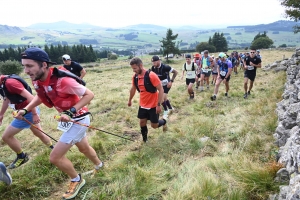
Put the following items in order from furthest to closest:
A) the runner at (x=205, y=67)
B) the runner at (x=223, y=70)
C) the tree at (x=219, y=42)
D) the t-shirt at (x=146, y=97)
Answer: the tree at (x=219, y=42) < the runner at (x=205, y=67) < the runner at (x=223, y=70) < the t-shirt at (x=146, y=97)

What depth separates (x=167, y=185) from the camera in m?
3.90

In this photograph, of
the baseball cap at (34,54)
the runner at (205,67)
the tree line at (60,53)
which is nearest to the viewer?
the baseball cap at (34,54)

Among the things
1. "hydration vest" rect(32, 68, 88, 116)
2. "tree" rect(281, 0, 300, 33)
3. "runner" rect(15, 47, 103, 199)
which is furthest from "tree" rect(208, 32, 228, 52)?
"hydration vest" rect(32, 68, 88, 116)

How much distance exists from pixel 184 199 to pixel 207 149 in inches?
89.8

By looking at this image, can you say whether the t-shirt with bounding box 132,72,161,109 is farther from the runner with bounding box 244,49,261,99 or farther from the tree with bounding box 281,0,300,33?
the tree with bounding box 281,0,300,33

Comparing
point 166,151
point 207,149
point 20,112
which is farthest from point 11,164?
point 207,149

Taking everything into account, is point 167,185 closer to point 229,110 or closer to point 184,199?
point 184,199

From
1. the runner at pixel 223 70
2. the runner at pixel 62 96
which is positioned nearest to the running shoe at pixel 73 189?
the runner at pixel 62 96

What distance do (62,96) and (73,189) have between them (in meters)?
1.73

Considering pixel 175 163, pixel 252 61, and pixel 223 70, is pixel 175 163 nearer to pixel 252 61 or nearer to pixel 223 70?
pixel 223 70

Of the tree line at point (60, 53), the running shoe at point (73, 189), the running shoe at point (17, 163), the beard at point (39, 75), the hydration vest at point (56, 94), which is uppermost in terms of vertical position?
the tree line at point (60, 53)

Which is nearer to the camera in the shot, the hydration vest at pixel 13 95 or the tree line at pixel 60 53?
the hydration vest at pixel 13 95

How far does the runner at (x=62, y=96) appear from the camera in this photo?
3238 mm

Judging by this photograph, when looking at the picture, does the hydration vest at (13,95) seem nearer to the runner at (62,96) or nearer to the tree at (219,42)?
the runner at (62,96)
